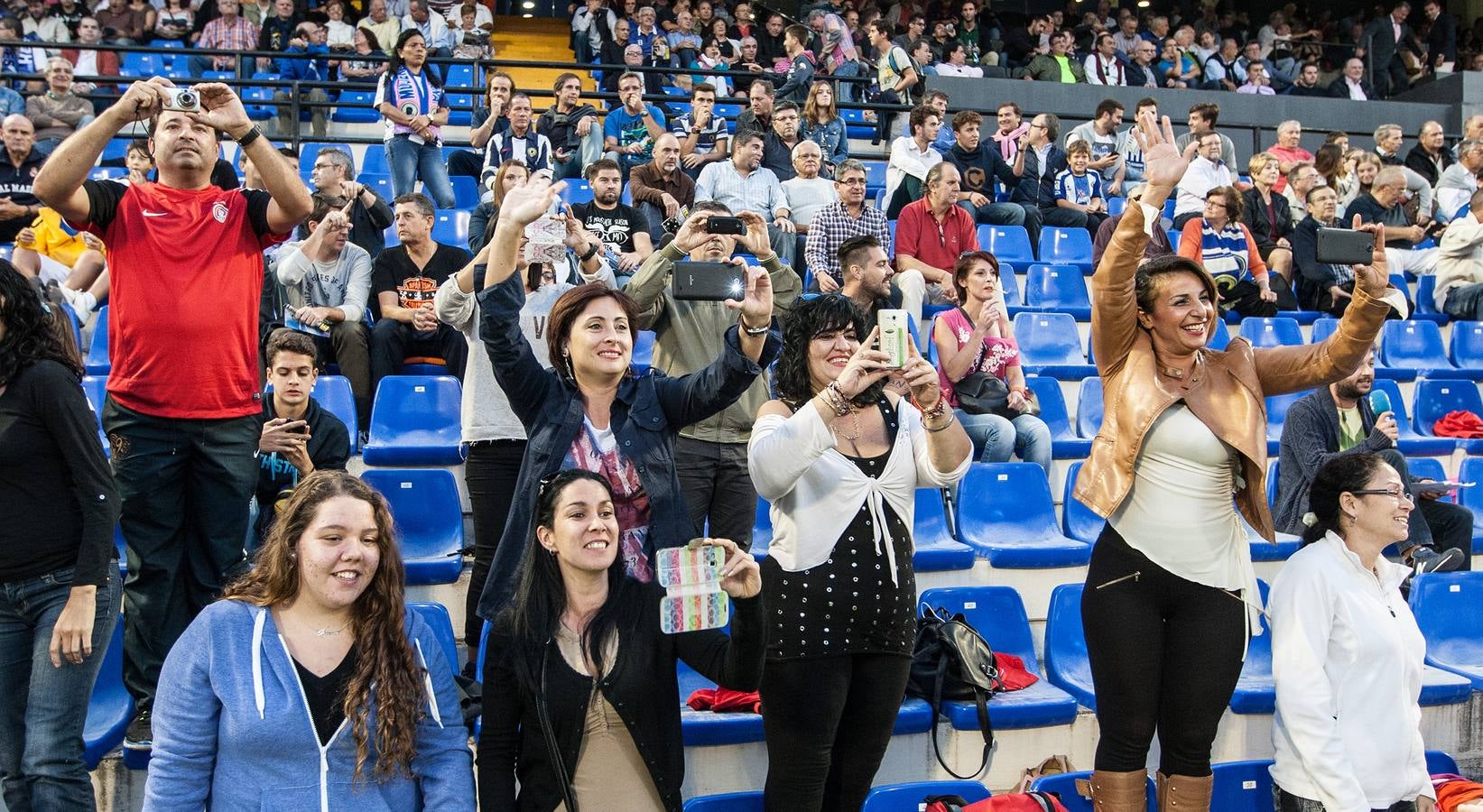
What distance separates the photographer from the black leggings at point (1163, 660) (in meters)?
2.59

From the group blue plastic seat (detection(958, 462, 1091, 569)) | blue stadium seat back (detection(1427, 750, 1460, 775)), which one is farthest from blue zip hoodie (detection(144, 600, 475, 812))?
blue plastic seat (detection(958, 462, 1091, 569))

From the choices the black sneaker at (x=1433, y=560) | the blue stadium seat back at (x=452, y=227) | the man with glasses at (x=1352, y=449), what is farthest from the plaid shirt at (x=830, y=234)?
the black sneaker at (x=1433, y=560)

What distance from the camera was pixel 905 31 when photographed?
12.2 metres

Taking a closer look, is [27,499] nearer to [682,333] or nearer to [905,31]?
[682,333]

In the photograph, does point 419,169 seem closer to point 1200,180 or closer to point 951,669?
point 1200,180

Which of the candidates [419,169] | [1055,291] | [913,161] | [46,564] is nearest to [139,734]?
[46,564]

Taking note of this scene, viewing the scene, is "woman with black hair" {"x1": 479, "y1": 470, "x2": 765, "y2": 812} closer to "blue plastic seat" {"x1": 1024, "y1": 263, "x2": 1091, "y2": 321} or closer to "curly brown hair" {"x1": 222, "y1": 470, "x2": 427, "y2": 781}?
"curly brown hair" {"x1": 222, "y1": 470, "x2": 427, "y2": 781}

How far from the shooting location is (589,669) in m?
2.32

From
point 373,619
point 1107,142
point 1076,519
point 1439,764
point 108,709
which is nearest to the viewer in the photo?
point 373,619

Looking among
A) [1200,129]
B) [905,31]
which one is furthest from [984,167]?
[905,31]

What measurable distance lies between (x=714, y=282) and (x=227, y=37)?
26.0ft

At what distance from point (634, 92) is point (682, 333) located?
4086 millimetres

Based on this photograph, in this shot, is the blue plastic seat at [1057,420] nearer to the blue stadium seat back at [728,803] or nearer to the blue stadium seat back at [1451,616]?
the blue stadium seat back at [1451,616]

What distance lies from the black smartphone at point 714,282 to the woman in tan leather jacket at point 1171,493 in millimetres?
767
